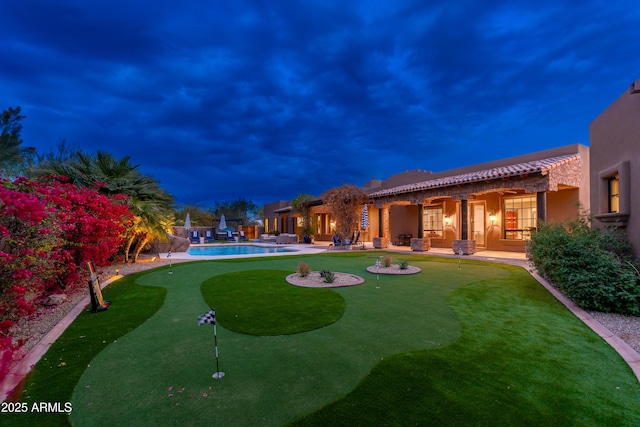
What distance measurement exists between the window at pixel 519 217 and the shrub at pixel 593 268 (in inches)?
314

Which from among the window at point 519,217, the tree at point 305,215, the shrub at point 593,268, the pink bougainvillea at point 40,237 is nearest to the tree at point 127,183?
the pink bougainvillea at point 40,237

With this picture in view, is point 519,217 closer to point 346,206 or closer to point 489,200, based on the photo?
point 489,200

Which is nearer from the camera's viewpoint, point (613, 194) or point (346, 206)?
point (613, 194)

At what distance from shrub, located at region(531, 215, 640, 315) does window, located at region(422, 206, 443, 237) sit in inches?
453

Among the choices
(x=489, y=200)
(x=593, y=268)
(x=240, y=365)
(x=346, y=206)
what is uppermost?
(x=489, y=200)

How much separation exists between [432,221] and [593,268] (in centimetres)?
1356

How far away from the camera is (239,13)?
16.3 m

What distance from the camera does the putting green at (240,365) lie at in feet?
8.12

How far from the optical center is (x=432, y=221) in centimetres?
1916

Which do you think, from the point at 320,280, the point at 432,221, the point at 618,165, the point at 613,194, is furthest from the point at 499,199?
the point at 320,280

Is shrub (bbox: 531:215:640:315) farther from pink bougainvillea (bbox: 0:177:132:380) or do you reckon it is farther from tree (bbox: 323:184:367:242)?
tree (bbox: 323:184:367:242)

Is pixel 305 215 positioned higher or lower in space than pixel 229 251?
→ higher

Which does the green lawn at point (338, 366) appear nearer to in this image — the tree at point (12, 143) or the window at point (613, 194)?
the window at point (613, 194)

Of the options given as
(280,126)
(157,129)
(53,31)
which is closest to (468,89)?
(280,126)
